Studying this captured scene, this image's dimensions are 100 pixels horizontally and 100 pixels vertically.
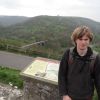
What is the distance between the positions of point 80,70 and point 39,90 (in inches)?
83.6

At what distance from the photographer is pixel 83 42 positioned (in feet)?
12.6

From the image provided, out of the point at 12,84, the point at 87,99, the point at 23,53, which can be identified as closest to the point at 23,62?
the point at 23,53

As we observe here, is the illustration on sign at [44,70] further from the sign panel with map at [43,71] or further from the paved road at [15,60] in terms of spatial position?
the paved road at [15,60]

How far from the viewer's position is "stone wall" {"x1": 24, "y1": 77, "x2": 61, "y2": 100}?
5730mm

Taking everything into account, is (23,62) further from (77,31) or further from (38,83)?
(77,31)

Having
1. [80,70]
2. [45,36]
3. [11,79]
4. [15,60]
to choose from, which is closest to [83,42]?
[80,70]

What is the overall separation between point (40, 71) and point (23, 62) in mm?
13439

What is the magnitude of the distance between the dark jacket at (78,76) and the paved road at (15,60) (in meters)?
13.0

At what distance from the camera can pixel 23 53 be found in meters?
22.9

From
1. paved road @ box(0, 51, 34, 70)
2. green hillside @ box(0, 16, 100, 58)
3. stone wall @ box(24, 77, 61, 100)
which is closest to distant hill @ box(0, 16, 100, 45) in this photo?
green hillside @ box(0, 16, 100, 58)

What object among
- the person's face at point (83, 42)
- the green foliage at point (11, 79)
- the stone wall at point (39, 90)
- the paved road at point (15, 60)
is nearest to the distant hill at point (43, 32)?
the paved road at point (15, 60)

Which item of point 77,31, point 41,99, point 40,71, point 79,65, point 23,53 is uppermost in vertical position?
point 77,31

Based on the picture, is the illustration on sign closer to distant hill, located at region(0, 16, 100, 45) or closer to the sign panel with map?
the sign panel with map

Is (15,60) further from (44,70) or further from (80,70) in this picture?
(80,70)
